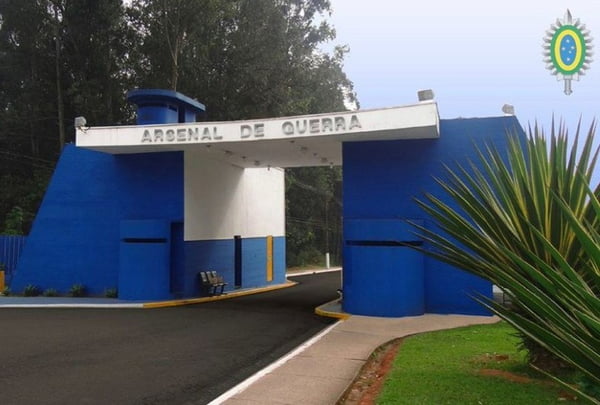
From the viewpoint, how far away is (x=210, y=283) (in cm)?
1812

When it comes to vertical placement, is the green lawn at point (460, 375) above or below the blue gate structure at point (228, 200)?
below

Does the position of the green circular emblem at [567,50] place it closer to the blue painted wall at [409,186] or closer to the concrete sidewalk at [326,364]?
the blue painted wall at [409,186]

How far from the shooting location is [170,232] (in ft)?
56.6

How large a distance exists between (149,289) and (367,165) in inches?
293

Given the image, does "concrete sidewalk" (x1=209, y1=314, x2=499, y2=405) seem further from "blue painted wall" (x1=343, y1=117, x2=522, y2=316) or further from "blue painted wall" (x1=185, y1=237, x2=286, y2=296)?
"blue painted wall" (x1=185, y1=237, x2=286, y2=296)

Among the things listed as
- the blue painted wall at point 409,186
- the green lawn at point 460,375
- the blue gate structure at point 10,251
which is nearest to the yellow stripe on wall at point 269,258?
the blue gate structure at point 10,251

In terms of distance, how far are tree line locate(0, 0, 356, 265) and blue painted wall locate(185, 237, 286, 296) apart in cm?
1028

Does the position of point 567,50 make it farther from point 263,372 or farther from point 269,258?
point 269,258

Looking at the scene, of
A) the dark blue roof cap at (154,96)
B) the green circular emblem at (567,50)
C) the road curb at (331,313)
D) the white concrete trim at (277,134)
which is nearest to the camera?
the green circular emblem at (567,50)

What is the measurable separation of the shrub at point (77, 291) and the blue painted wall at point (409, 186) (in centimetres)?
884

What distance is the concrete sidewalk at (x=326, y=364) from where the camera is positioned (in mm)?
6496

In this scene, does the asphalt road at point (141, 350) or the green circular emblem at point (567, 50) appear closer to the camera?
the asphalt road at point (141, 350)

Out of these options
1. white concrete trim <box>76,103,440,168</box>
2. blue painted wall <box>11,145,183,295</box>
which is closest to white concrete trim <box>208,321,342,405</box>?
white concrete trim <box>76,103,440,168</box>

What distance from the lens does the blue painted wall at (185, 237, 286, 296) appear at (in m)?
17.9
